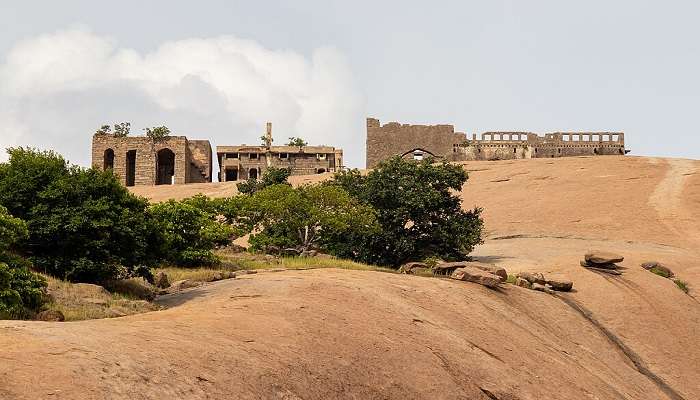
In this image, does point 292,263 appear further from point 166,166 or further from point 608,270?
point 166,166

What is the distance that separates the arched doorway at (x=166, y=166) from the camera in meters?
83.2

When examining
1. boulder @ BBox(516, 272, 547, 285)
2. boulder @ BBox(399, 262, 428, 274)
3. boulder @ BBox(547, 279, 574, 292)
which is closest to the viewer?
boulder @ BBox(547, 279, 574, 292)

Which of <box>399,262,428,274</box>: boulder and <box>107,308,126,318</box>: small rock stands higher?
<box>107,308,126,318</box>: small rock

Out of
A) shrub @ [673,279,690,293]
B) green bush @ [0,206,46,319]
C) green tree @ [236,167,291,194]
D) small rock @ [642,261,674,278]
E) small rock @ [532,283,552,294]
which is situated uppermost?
green tree @ [236,167,291,194]

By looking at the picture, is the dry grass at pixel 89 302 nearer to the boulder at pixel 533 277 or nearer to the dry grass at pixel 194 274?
the dry grass at pixel 194 274

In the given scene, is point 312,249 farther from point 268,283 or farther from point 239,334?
point 239,334

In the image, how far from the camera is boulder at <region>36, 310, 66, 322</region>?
15.2 m

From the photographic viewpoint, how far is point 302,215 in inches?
1329

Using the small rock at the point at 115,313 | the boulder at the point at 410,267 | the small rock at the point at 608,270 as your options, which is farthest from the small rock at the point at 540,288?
the small rock at the point at 115,313

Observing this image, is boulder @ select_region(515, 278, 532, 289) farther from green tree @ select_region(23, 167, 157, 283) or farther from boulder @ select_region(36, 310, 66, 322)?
boulder @ select_region(36, 310, 66, 322)

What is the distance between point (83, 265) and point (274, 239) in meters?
14.5

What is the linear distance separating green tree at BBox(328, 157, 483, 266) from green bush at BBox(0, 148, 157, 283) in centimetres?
1523

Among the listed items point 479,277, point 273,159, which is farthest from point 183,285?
point 273,159

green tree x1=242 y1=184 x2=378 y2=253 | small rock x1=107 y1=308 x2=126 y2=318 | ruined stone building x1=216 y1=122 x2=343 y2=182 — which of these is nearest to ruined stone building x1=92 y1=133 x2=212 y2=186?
ruined stone building x1=216 y1=122 x2=343 y2=182
